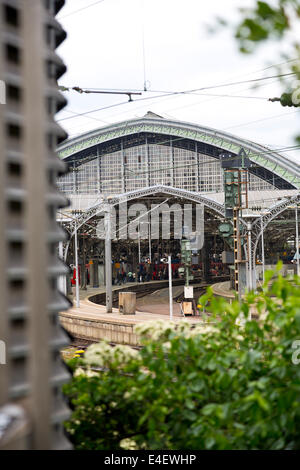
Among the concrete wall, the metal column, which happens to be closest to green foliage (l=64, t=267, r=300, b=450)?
the concrete wall

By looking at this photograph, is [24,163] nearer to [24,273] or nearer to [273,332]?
[24,273]

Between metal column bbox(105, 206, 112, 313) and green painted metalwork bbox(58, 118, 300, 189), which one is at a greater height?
green painted metalwork bbox(58, 118, 300, 189)

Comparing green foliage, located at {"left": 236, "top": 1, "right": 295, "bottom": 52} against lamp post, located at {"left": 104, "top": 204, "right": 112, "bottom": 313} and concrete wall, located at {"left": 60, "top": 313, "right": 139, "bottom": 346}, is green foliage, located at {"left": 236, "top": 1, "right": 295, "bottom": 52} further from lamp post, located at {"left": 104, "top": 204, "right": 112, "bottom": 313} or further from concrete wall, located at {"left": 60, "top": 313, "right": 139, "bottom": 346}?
lamp post, located at {"left": 104, "top": 204, "right": 112, "bottom": 313}

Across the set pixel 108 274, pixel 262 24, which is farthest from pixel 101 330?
pixel 262 24

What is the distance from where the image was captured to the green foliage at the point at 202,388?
247cm

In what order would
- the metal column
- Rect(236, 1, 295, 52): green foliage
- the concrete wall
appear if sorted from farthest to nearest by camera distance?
the metal column, the concrete wall, Rect(236, 1, 295, 52): green foliage

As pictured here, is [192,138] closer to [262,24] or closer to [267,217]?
[267,217]

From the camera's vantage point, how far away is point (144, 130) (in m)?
60.8

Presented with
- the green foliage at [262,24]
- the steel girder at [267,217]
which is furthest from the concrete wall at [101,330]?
the green foliage at [262,24]

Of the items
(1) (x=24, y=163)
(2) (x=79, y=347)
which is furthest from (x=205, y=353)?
(2) (x=79, y=347)

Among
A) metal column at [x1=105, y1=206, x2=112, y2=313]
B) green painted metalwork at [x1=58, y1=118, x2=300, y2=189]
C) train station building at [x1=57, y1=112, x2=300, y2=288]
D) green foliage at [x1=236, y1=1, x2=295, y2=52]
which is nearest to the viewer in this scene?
green foliage at [x1=236, y1=1, x2=295, y2=52]

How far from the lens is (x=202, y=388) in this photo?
2.81m

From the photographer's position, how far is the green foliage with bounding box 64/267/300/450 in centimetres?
247

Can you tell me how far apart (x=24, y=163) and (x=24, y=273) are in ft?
1.42
